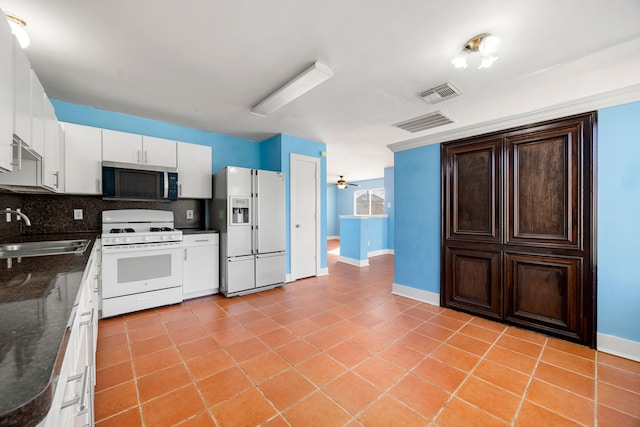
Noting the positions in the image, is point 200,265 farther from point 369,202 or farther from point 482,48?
point 369,202

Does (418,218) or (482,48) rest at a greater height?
(482,48)

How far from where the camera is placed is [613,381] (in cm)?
179

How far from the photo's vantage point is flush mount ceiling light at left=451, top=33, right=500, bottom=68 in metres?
1.94

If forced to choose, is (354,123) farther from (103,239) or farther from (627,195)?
(103,239)

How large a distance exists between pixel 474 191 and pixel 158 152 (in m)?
3.96

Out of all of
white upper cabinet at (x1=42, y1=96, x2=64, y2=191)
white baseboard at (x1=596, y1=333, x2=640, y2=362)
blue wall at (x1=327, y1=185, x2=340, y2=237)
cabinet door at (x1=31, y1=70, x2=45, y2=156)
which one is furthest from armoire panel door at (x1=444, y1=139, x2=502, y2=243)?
blue wall at (x1=327, y1=185, x2=340, y2=237)

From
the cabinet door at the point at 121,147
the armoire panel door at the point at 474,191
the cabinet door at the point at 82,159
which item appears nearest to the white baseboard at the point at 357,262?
the armoire panel door at the point at 474,191

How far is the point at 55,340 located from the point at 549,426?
2257mm

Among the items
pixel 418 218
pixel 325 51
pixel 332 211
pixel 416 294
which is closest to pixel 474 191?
pixel 418 218

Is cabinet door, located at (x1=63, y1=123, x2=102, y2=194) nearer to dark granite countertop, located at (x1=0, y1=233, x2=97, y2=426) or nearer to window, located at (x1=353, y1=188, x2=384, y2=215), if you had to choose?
dark granite countertop, located at (x1=0, y1=233, x2=97, y2=426)

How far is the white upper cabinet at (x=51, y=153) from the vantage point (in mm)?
2131

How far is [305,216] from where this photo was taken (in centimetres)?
459

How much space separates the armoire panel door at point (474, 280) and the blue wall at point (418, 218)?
18 centimetres

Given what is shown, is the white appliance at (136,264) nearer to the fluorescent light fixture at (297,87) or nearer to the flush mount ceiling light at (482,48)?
the fluorescent light fixture at (297,87)
